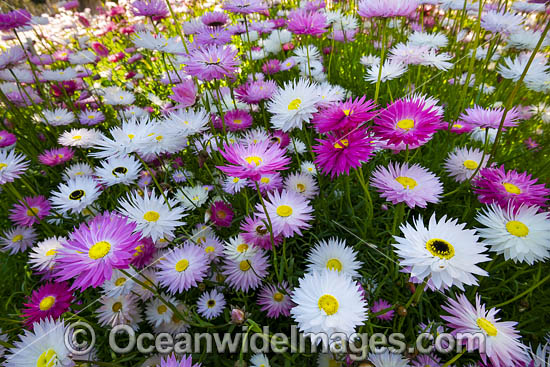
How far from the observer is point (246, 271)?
3.33 ft

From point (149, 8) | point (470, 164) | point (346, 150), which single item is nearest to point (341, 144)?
point (346, 150)

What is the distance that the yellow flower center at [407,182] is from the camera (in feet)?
2.89

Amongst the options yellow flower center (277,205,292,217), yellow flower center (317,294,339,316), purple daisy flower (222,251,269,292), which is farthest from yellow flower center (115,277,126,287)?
yellow flower center (317,294,339,316)

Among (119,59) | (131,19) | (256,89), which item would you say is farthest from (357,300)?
(131,19)

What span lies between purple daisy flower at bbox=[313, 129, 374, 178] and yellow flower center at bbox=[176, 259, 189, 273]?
22.9 inches

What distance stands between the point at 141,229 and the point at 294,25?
1.19m

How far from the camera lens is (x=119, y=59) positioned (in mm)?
2602

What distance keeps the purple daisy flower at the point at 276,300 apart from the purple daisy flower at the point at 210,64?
2.81 ft

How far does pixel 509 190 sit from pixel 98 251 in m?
1.30

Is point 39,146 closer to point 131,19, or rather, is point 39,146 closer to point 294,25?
point 294,25

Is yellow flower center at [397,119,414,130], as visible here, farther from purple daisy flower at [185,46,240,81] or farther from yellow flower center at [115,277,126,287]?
yellow flower center at [115,277,126,287]

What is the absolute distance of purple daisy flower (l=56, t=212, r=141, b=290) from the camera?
2.39 feet

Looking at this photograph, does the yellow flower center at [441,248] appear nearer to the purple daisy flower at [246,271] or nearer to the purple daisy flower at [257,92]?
the purple daisy flower at [246,271]

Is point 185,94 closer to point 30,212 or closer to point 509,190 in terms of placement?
point 30,212
